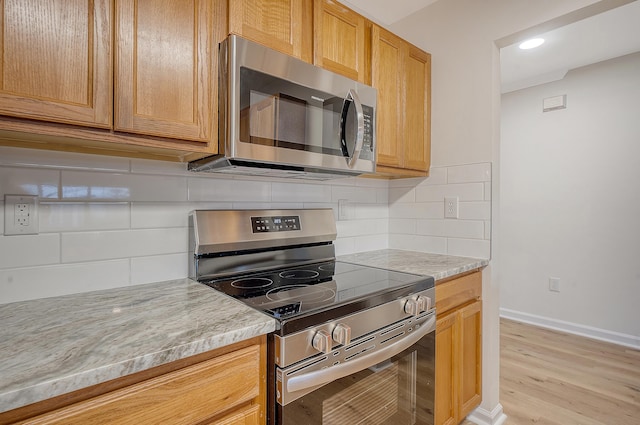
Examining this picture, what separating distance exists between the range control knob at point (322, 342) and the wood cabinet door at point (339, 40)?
111 cm

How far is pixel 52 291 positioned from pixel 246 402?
762 mm

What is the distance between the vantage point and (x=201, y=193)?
1.40m

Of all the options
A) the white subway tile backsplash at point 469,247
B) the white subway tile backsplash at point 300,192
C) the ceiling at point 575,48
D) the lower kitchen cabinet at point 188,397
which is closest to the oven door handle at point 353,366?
the lower kitchen cabinet at point 188,397

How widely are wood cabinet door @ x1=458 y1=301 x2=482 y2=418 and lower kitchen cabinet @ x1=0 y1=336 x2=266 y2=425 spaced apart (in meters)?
1.17

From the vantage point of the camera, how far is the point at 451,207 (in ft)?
6.42

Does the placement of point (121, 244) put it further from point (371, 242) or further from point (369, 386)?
point (371, 242)

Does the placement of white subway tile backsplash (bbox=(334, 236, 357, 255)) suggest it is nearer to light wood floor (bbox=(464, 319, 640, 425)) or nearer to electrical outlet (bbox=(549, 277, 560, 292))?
light wood floor (bbox=(464, 319, 640, 425))

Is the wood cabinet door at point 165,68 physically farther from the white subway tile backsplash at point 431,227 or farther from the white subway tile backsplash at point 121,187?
the white subway tile backsplash at point 431,227

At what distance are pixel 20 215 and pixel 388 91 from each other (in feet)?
5.43

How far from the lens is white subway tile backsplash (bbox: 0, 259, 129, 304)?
101 cm

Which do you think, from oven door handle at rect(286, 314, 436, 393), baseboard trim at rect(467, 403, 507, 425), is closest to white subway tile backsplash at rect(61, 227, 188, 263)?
oven door handle at rect(286, 314, 436, 393)

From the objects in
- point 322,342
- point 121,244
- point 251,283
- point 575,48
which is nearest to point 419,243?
point 251,283

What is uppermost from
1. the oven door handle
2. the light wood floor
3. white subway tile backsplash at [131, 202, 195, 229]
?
white subway tile backsplash at [131, 202, 195, 229]

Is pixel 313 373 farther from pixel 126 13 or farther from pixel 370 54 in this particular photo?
pixel 370 54
